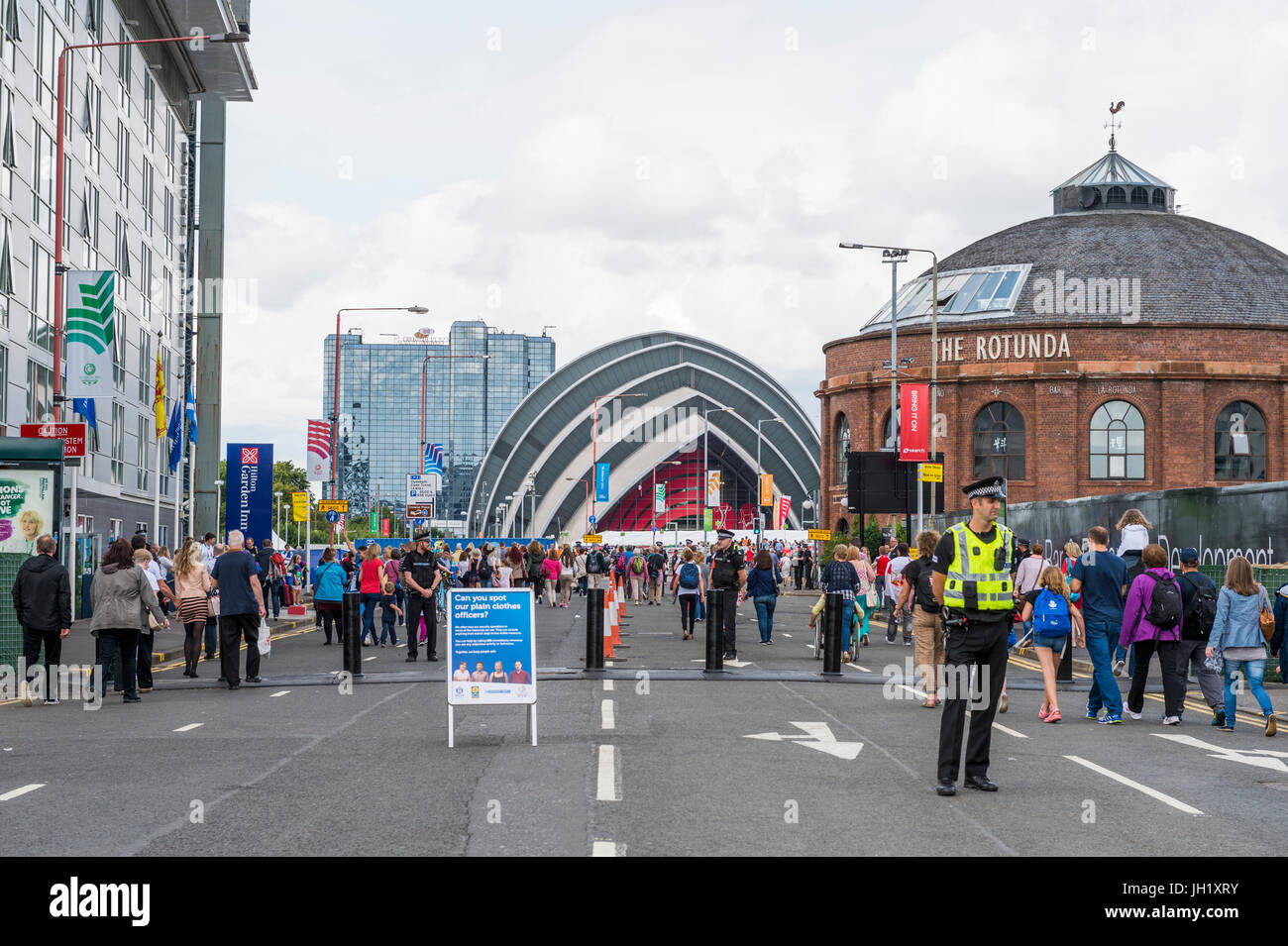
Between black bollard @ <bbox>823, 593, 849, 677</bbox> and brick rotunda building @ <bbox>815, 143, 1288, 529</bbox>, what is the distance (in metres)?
44.0

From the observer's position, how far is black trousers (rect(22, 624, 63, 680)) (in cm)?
1612

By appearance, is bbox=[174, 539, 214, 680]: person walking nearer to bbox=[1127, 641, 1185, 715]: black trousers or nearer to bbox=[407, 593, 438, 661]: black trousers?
bbox=[407, 593, 438, 661]: black trousers

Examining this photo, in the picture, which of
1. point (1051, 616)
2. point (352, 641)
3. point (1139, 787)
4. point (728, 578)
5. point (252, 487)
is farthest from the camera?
point (252, 487)

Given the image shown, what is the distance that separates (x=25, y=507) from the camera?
19391mm

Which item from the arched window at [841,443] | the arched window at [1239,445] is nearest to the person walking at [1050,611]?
the arched window at [1239,445]

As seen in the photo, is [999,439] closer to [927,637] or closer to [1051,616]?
[927,637]

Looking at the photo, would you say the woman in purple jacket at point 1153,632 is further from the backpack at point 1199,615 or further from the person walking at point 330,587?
the person walking at point 330,587

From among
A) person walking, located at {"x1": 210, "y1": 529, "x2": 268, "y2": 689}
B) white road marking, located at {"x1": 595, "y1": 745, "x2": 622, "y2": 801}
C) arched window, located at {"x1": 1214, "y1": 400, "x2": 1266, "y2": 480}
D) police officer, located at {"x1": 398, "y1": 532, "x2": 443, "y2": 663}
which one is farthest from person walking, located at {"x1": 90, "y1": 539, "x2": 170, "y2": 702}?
arched window, located at {"x1": 1214, "y1": 400, "x2": 1266, "y2": 480}

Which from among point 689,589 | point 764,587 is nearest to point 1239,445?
point 689,589

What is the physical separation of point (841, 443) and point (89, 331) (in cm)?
4904

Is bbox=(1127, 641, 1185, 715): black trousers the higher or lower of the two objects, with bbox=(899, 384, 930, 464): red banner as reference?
lower

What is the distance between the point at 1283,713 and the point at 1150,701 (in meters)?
1.74

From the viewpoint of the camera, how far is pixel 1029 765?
37.6 ft

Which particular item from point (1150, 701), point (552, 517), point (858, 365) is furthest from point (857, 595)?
point (552, 517)
